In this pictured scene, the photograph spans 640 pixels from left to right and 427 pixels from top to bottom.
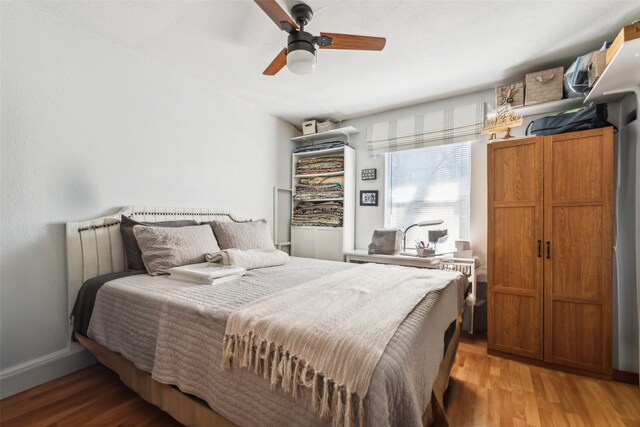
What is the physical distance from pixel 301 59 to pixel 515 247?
2146 mm

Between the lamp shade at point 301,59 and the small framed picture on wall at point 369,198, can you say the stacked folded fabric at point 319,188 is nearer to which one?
the small framed picture on wall at point 369,198

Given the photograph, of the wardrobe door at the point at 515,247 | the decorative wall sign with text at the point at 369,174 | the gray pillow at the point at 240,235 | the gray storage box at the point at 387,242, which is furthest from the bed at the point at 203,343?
the decorative wall sign with text at the point at 369,174

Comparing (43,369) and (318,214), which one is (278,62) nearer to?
(318,214)

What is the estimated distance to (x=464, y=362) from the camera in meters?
2.25

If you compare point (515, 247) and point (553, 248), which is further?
point (515, 247)

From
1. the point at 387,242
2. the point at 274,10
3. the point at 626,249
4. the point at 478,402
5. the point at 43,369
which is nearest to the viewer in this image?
the point at 274,10

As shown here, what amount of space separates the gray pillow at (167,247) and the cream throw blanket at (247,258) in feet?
0.35

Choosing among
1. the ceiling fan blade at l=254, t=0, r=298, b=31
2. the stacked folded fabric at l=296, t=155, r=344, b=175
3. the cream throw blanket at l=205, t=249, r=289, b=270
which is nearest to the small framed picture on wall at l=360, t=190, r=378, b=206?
the stacked folded fabric at l=296, t=155, r=344, b=175

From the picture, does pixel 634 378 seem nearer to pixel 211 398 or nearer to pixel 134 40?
pixel 211 398

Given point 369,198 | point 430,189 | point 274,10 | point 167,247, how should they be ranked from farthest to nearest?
point 369,198 → point 430,189 → point 167,247 → point 274,10

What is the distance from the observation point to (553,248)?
2158 mm

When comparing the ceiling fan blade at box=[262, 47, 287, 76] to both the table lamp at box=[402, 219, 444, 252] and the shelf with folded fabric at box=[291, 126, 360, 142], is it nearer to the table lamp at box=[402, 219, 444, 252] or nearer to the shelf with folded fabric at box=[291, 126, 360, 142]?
the shelf with folded fabric at box=[291, 126, 360, 142]

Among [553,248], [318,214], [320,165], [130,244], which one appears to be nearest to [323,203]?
[318,214]

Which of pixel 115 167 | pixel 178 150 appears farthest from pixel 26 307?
pixel 178 150
